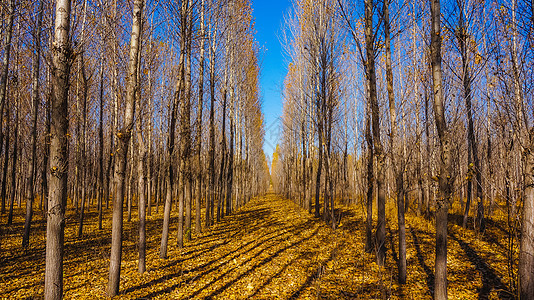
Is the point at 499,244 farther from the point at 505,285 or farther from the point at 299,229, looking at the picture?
the point at 299,229

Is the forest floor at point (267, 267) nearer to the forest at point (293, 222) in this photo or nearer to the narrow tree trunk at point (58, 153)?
the forest at point (293, 222)

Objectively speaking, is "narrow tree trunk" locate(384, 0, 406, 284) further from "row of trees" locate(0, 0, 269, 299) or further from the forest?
"row of trees" locate(0, 0, 269, 299)

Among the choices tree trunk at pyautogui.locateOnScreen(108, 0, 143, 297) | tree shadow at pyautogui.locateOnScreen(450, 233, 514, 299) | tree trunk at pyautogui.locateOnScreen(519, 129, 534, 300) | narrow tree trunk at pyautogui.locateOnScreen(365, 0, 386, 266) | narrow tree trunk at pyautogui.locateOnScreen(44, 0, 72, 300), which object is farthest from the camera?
narrow tree trunk at pyautogui.locateOnScreen(365, 0, 386, 266)

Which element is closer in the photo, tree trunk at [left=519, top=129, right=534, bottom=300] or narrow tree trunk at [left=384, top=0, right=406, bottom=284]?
tree trunk at [left=519, top=129, right=534, bottom=300]

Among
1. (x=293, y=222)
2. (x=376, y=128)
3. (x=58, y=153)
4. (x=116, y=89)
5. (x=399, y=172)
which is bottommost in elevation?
(x=293, y=222)

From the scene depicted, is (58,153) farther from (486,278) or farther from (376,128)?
(486,278)

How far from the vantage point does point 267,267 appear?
5926 millimetres

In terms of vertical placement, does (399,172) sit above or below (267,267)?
above

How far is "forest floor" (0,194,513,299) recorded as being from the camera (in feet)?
15.1

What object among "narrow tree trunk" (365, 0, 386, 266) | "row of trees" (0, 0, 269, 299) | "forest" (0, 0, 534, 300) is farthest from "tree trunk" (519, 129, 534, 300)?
"row of trees" (0, 0, 269, 299)

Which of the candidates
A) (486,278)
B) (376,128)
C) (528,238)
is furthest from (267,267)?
(528,238)

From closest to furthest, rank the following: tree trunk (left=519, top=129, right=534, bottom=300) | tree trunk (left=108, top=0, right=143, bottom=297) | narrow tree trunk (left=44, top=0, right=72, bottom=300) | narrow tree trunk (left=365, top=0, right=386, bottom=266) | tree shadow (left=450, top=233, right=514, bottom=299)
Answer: narrow tree trunk (left=44, top=0, right=72, bottom=300), tree trunk (left=519, top=129, right=534, bottom=300), tree trunk (left=108, top=0, right=143, bottom=297), tree shadow (left=450, top=233, right=514, bottom=299), narrow tree trunk (left=365, top=0, right=386, bottom=266)

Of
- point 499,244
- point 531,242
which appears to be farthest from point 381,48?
point 499,244

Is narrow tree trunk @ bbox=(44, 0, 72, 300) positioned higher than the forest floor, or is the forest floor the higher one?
narrow tree trunk @ bbox=(44, 0, 72, 300)
